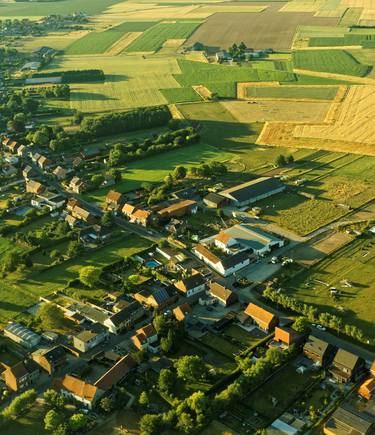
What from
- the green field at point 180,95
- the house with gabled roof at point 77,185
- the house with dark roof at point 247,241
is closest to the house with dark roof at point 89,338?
the house with dark roof at point 247,241

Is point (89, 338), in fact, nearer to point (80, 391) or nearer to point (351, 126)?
point (80, 391)

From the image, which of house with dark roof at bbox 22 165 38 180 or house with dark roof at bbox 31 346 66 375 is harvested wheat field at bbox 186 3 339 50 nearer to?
house with dark roof at bbox 22 165 38 180

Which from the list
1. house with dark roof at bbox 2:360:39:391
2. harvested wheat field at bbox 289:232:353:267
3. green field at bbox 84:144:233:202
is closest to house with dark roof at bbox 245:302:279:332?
harvested wheat field at bbox 289:232:353:267

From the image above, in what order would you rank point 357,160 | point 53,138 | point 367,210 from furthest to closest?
point 53,138 → point 357,160 → point 367,210

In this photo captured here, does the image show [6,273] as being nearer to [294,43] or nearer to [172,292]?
[172,292]

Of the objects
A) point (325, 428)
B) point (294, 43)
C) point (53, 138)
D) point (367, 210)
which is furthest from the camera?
point (294, 43)

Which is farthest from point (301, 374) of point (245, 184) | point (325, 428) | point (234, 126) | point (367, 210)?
point (234, 126)

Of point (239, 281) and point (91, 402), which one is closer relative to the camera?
point (91, 402)
